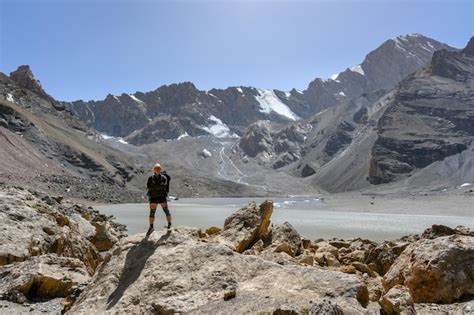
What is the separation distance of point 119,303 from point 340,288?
535 centimetres

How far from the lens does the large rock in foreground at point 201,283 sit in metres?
10.1

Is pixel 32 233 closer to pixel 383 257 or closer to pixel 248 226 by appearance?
pixel 248 226

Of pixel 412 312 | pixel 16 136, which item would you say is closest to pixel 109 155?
pixel 16 136

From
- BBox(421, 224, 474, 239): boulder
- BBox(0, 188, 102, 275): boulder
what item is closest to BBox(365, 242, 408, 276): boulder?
BBox(421, 224, 474, 239): boulder

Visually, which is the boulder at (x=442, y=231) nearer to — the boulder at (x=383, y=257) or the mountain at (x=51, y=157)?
the boulder at (x=383, y=257)

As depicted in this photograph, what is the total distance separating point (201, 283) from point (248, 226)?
1048 cm

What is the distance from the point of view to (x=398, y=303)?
9.90 metres

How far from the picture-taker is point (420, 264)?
12.0 meters

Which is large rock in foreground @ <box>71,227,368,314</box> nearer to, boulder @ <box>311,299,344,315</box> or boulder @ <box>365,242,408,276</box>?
boulder @ <box>311,299,344,315</box>

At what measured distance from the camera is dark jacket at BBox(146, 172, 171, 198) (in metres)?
14.4

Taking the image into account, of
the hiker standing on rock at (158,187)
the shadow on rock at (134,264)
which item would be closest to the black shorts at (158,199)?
the hiker standing on rock at (158,187)

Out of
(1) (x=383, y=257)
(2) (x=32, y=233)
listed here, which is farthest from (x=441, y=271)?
(2) (x=32, y=233)

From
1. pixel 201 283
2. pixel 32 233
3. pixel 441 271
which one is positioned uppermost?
pixel 441 271

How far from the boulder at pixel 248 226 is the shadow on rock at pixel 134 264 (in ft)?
24.2
